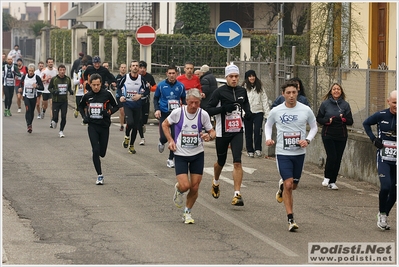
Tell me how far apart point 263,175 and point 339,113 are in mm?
2106

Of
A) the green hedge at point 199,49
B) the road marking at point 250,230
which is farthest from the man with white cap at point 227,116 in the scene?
the green hedge at point 199,49

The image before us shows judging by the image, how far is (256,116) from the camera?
20.4m

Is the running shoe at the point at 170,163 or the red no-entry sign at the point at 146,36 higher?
the red no-entry sign at the point at 146,36

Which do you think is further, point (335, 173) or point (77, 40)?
point (77, 40)

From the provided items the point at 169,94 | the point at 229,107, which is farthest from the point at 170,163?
the point at 229,107

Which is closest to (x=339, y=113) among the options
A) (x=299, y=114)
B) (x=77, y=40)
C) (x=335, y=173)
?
(x=335, y=173)

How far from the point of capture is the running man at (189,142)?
39.2 ft

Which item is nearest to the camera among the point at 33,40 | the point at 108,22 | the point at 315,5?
the point at 315,5

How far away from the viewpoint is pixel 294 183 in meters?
12.1

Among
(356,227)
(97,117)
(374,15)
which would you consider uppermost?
(374,15)

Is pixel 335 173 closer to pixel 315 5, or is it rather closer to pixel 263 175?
pixel 263 175

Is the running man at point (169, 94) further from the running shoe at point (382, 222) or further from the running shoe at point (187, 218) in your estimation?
the running shoe at point (382, 222)

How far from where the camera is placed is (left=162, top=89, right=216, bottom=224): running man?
12.0 meters

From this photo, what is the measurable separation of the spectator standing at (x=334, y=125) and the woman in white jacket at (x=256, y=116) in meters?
4.01
